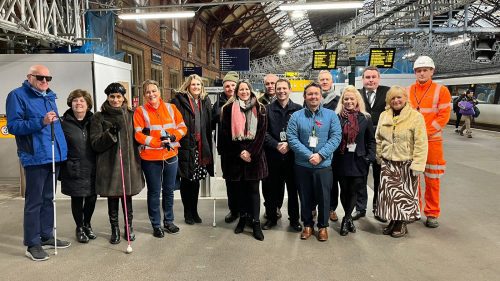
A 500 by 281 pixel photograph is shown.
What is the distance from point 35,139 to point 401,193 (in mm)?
3330

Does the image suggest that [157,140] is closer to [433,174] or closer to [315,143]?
[315,143]

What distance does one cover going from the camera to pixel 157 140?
330cm

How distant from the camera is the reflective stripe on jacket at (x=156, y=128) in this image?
3.29m

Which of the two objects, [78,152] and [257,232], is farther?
[257,232]

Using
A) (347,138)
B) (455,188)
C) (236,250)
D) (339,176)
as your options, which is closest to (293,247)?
(236,250)

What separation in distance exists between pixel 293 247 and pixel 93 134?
2.08 metres

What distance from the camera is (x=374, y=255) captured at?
10.3 feet

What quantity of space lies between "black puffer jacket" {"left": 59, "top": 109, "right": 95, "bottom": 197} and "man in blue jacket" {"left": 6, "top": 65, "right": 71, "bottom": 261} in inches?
3.1

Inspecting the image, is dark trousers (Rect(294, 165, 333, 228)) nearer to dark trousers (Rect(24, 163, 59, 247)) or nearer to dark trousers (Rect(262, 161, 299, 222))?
dark trousers (Rect(262, 161, 299, 222))

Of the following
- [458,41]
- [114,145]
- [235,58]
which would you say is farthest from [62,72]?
[458,41]

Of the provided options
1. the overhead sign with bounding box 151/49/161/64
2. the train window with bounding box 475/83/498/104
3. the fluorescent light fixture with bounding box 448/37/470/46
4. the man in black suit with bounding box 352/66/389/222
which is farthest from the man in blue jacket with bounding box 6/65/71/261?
the fluorescent light fixture with bounding box 448/37/470/46

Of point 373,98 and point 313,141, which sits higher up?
point 373,98

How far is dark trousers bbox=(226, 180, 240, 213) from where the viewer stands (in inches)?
151

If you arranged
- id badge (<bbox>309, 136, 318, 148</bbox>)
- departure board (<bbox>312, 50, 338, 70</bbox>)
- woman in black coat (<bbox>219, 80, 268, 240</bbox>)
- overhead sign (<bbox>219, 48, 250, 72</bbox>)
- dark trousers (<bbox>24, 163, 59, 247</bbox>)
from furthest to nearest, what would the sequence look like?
overhead sign (<bbox>219, 48, 250, 72</bbox>), departure board (<bbox>312, 50, 338, 70</bbox>), woman in black coat (<bbox>219, 80, 268, 240</bbox>), id badge (<bbox>309, 136, 318, 148</bbox>), dark trousers (<bbox>24, 163, 59, 247</bbox>)
